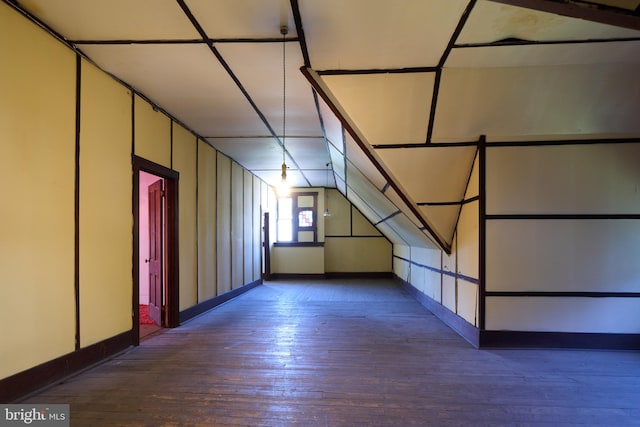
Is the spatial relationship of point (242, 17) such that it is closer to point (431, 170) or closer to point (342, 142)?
point (342, 142)

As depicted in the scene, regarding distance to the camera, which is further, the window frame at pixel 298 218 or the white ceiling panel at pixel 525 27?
the window frame at pixel 298 218

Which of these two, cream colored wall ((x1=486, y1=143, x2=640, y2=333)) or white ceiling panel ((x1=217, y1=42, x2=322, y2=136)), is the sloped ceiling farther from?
cream colored wall ((x1=486, y1=143, x2=640, y2=333))

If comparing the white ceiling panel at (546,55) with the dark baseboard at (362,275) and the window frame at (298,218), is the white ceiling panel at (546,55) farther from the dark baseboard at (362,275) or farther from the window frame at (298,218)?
the dark baseboard at (362,275)

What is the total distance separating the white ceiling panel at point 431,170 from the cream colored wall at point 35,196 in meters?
3.24

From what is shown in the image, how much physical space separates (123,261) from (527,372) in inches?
176

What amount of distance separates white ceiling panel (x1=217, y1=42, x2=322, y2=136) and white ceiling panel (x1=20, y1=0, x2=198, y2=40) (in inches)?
18.4

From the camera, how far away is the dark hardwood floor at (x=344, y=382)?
103 inches

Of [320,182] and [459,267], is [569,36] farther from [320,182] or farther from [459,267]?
[320,182]

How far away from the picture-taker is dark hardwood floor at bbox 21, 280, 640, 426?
2623 mm

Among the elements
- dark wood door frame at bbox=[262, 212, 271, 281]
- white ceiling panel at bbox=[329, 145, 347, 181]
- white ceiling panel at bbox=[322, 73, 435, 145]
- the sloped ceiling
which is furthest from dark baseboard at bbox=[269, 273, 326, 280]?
white ceiling panel at bbox=[322, 73, 435, 145]

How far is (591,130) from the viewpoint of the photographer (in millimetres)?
3820

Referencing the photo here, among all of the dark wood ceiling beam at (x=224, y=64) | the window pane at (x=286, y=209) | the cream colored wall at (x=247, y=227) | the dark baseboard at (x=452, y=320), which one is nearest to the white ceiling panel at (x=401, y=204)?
the dark baseboard at (x=452, y=320)

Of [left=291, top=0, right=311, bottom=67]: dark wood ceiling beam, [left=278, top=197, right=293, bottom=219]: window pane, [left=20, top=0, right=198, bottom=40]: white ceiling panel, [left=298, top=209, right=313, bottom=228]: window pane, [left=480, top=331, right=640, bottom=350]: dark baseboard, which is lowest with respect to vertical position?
[left=480, top=331, right=640, bottom=350]: dark baseboard

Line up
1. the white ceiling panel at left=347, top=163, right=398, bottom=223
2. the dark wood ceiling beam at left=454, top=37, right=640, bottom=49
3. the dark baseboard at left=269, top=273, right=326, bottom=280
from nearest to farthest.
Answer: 1. the dark wood ceiling beam at left=454, top=37, right=640, bottom=49
2. the white ceiling panel at left=347, top=163, right=398, bottom=223
3. the dark baseboard at left=269, top=273, right=326, bottom=280
